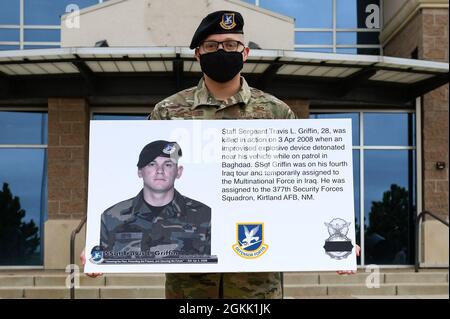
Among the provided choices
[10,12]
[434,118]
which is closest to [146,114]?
[10,12]

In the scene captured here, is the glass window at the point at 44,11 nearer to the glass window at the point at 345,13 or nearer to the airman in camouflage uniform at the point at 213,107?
the glass window at the point at 345,13

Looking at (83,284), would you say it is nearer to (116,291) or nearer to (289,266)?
(116,291)

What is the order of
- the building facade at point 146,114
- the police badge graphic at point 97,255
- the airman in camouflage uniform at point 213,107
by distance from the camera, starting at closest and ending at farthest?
the police badge graphic at point 97,255 < the airman in camouflage uniform at point 213,107 < the building facade at point 146,114

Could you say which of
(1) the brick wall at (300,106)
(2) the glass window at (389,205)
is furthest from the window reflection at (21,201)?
(2) the glass window at (389,205)

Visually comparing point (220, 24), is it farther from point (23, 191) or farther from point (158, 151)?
point (23, 191)

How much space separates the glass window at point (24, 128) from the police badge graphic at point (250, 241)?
9.30m

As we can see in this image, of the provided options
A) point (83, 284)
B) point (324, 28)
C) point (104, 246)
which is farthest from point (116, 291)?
point (324, 28)

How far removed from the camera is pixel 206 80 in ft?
11.5

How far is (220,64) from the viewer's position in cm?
336

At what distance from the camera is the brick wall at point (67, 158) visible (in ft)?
36.7

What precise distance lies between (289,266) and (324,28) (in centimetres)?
1097

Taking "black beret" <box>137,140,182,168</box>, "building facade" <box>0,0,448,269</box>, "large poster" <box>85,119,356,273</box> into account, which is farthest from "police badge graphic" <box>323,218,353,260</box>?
"building facade" <box>0,0,448,269</box>

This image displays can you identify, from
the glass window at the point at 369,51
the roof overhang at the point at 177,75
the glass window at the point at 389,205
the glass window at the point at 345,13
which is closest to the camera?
the roof overhang at the point at 177,75

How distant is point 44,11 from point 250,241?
10.9 m
